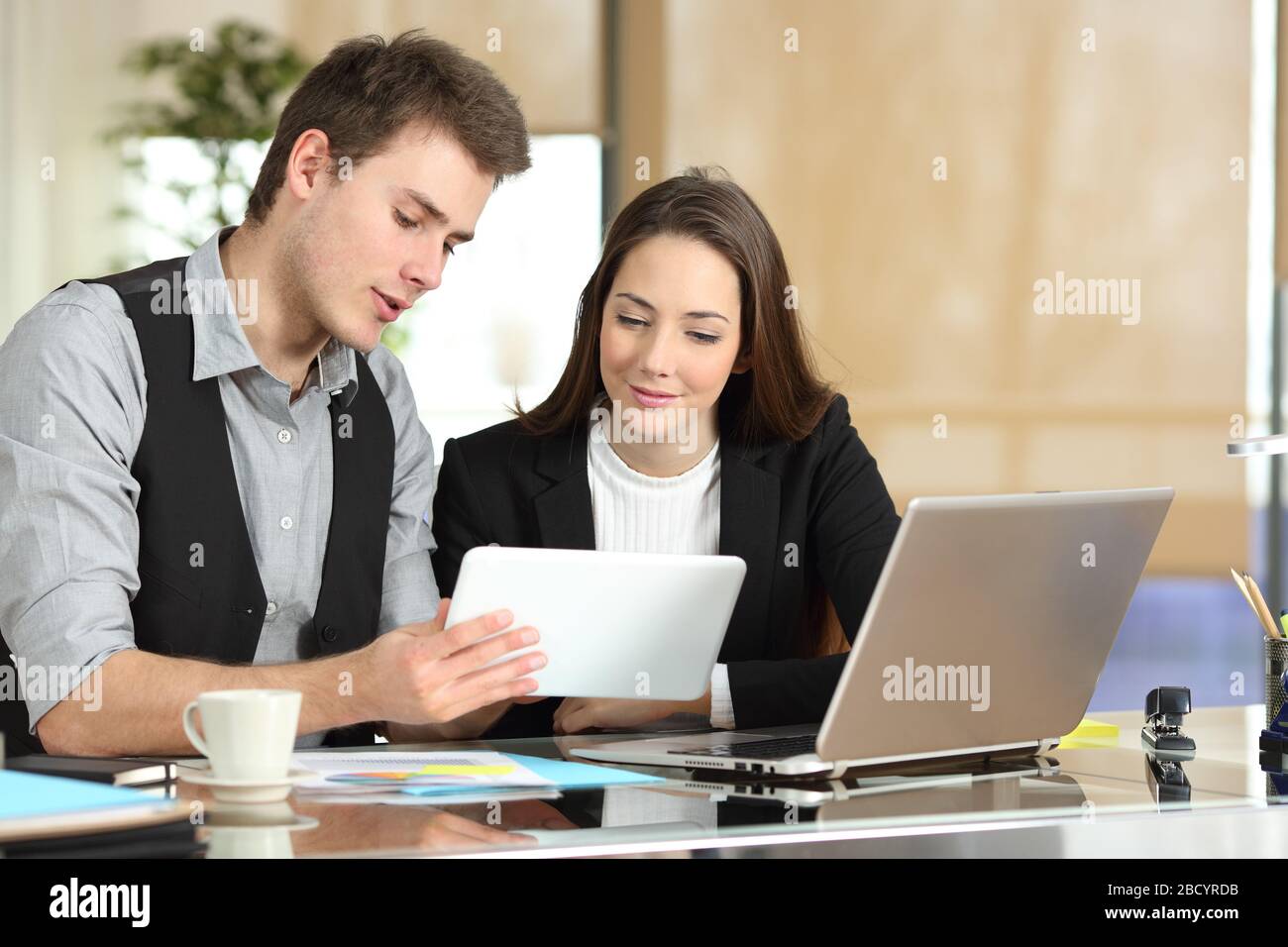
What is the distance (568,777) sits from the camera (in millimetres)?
1316

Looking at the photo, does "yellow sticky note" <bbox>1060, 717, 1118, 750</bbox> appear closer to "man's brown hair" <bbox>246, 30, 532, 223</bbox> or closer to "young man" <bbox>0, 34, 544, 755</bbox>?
"young man" <bbox>0, 34, 544, 755</bbox>

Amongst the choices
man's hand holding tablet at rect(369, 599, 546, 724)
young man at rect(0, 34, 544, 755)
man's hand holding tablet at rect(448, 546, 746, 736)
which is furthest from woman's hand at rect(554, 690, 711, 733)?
man's hand holding tablet at rect(369, 599, 546, 724)

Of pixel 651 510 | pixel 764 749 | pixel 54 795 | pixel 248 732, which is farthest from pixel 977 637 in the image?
pixel 651 510

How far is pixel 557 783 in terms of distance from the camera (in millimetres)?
1270

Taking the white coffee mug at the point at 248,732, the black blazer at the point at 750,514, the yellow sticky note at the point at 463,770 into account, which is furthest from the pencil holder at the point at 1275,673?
the white coffee mug at the point at 248,732

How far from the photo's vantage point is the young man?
165 cm

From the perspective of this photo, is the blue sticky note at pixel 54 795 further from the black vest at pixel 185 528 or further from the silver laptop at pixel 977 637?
the black vest at pixel 185 528

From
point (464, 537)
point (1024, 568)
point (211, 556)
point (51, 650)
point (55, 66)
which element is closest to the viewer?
point (1024, 568)

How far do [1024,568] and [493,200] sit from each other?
4295 millimetres

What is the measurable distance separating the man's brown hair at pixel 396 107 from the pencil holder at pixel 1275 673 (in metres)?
1.19

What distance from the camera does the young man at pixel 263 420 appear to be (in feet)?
5.41

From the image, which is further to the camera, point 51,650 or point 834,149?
point 834,149

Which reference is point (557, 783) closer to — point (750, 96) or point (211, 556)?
point (211, 556)
